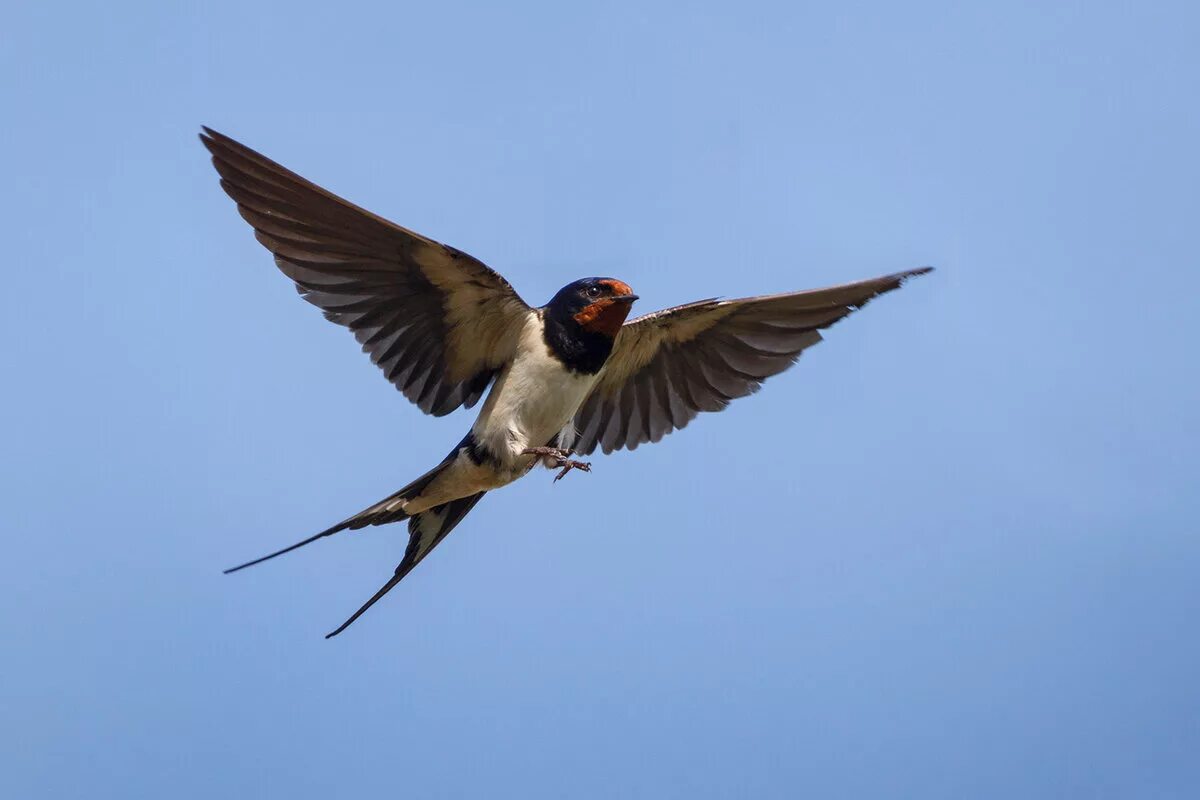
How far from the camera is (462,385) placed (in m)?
5.78

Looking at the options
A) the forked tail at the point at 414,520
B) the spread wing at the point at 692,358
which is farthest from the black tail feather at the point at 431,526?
the spread wing at the point at 692,358

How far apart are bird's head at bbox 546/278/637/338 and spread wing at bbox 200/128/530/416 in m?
0.21

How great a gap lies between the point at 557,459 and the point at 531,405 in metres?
0.25

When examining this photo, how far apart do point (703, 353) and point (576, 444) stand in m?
0.61

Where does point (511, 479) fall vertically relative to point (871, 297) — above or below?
below

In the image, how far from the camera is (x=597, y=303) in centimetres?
542

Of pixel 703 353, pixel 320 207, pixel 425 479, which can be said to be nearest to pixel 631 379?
pixel 703 353

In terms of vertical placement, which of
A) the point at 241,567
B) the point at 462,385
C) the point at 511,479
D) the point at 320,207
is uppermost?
the point at 320,207

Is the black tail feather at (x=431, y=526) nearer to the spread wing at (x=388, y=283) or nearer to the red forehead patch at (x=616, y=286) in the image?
the spread wing at (x=388, y=283)

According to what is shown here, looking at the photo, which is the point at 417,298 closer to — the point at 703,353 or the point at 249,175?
the point at 249,175

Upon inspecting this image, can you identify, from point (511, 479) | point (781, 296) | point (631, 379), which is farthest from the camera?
point (631, 379)

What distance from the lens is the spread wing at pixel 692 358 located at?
19.7 feet

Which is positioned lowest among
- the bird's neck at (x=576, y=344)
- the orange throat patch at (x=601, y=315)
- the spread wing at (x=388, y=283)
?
the bird's neck at (x=576, y=344)

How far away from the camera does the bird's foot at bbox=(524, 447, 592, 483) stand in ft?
16.9
